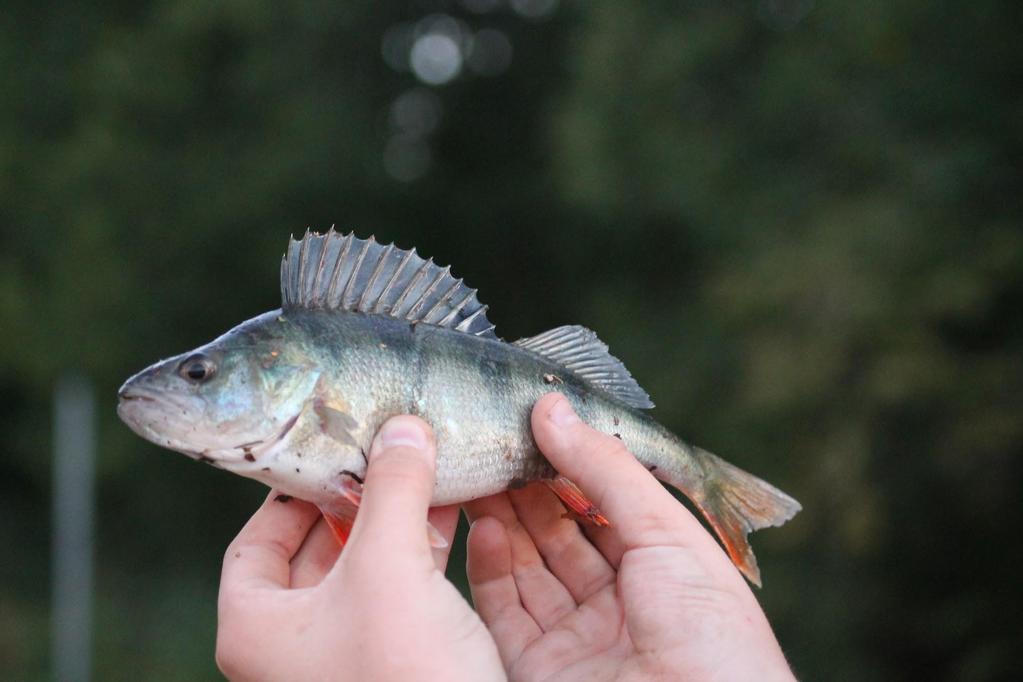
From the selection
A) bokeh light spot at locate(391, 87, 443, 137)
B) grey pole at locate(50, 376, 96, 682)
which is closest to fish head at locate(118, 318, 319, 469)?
grey pole at locate(50, 376, 96, 682)

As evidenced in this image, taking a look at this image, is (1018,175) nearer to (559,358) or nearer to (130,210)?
(559,358)

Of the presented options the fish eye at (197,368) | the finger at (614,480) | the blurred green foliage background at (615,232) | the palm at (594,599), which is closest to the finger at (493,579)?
the palm at (594,599)

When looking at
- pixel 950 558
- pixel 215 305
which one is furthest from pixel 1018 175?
pixel 215 305

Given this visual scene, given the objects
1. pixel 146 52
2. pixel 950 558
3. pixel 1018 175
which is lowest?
pixel 950 558

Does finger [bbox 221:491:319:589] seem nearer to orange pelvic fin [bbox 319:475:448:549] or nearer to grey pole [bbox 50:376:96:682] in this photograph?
orange pelvic fin [bbox 319:475:448:549]

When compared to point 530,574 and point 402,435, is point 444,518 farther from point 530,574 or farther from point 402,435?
point 402,435

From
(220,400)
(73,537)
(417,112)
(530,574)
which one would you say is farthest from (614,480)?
(417,112)
